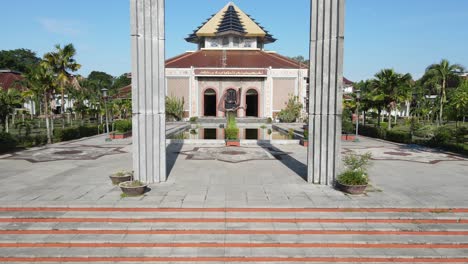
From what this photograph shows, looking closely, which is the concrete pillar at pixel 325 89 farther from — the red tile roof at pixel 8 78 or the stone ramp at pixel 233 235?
the red tile roof at pixel 8 78

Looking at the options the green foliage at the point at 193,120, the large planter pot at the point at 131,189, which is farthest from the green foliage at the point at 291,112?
the large planter pot at the point at 131,189

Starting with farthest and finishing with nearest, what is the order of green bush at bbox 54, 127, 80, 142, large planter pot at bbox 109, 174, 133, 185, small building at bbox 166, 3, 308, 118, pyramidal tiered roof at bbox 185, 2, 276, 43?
1. pyramidal tiered roof at bbox 185, 2, 276, 43
2. small building at bbox 166, 3, 308, 118
3. green bush at bbox 54, 127, 80, 142
4. large planter pot at bbox 109, 174, 133, 185

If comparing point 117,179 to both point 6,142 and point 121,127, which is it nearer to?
point 6,142

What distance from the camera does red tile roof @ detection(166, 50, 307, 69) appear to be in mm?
48075

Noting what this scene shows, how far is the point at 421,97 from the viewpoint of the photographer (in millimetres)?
44750

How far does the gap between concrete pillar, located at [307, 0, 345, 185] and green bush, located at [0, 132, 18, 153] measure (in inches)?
706

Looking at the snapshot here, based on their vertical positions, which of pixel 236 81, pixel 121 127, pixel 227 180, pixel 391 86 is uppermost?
pixel 236 81

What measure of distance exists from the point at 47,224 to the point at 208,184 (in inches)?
193

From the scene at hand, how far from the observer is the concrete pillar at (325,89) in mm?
10328

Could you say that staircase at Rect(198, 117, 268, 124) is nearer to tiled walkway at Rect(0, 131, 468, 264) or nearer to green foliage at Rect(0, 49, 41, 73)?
tiled walkway at Rect(0, 131, 468, 264)

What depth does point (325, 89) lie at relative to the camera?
10680mm

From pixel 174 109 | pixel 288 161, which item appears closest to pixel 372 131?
pixel 288 161

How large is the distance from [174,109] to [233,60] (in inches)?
526

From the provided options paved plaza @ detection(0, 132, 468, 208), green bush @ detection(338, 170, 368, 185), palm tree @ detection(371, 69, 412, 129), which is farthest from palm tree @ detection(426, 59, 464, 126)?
green bush @ detection(338, 170, 368, 185)
